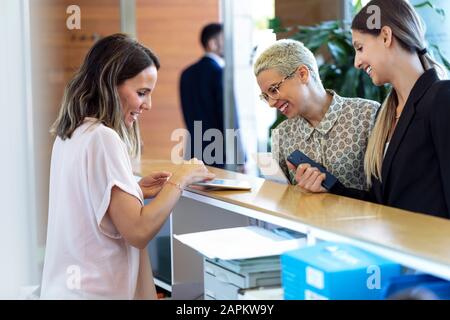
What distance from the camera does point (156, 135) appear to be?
8195 millimetres

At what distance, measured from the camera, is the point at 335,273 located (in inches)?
62.1

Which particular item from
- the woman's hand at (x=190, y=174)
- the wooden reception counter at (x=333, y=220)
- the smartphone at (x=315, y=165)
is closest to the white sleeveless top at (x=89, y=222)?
the woman's hand at (x=190, y=174)

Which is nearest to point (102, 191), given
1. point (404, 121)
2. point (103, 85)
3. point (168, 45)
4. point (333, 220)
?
point (103, 85)

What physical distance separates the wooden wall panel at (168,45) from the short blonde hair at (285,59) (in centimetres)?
524

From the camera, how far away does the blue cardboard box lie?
5.23 ft

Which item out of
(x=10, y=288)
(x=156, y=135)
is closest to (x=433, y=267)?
(x=10, y=288)

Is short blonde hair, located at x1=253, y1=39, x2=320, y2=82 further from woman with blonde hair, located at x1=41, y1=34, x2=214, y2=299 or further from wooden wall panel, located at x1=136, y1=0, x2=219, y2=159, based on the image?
wooden wall panel, located at x1=136, y1=0, x2=219, y2=159

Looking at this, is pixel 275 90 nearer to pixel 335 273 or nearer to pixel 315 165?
pixel 315 165

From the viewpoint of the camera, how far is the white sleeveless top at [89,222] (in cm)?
214

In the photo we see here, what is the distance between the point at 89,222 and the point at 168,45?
6207 millimetres

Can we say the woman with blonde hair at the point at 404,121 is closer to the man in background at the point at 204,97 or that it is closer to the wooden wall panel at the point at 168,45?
the man in background at the point at 204,97

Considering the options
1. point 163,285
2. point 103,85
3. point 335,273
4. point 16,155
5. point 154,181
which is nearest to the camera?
point 335,273

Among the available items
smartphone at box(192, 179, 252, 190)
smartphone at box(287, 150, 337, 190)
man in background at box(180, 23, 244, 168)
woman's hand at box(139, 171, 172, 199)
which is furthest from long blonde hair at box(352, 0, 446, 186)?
man in background at box(180, 23, 244, 168)

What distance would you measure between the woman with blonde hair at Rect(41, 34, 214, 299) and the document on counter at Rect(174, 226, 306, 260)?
154 mm
